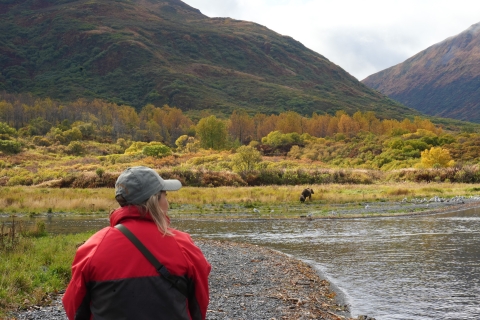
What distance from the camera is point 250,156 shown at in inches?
2437

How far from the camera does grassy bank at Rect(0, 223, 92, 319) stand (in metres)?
10.2

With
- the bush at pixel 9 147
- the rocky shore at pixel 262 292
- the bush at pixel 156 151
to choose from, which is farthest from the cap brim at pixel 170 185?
the bush at pixel 9 147

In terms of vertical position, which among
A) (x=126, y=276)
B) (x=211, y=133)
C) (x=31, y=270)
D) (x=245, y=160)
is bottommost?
(x=31, y=270)

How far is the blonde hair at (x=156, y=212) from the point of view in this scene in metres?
3.75

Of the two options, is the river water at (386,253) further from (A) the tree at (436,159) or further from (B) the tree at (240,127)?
(B) the tree at (240,127)

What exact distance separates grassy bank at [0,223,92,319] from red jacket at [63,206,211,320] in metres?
6.26

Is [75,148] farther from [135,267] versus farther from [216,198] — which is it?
[135,267]

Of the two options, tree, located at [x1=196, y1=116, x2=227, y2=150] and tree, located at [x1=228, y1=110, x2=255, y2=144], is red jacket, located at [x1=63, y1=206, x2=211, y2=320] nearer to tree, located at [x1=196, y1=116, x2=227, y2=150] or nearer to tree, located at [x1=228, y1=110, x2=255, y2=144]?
tree, located at [x1=196, y1=116, x2=227, y2=150]

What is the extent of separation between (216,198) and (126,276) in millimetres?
37947

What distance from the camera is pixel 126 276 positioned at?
3.64 m

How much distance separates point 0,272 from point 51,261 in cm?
233

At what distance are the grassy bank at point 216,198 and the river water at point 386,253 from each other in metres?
5.15

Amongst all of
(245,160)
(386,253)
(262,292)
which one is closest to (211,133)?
(245,160)

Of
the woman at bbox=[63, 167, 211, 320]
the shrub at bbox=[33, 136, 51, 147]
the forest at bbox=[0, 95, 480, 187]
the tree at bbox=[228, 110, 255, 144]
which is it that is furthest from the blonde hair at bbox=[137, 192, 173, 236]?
the tree at bbox=[228, 110, 255, 144]
